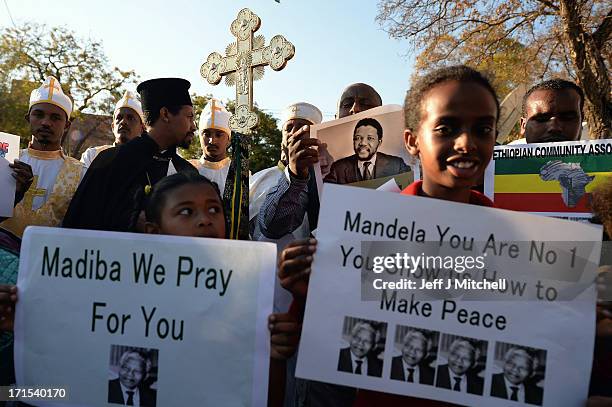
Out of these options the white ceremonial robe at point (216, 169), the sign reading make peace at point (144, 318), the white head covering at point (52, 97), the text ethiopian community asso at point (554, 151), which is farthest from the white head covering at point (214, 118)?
the sign reading make peace at point (144, 318)

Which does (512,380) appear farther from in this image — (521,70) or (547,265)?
(521,70)

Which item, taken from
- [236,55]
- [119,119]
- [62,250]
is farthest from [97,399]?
[119,119]

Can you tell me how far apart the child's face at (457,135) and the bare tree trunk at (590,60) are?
388 inches

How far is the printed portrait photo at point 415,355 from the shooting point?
1.64 metres

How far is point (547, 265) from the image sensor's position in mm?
1655

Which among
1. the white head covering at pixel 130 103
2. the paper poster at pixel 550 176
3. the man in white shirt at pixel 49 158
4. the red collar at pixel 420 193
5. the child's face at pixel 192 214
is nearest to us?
the red collar at pixel 420 193

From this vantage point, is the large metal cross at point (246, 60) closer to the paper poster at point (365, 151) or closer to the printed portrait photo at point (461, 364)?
the paper poster at point (365, 151)

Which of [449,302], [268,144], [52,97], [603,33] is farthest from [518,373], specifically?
[268,144]

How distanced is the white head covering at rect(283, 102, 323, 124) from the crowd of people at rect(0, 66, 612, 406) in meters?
0.01

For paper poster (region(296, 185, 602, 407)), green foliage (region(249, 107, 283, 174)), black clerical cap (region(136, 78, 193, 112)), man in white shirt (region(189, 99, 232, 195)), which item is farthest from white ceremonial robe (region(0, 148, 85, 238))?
green foliage (region(249, 107, 283, 174))

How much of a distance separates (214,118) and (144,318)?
4.21 metres

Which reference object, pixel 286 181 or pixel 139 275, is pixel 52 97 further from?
pixel 139 275

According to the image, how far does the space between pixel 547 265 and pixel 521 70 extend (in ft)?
52.0

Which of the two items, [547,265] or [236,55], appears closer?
[547,265]
